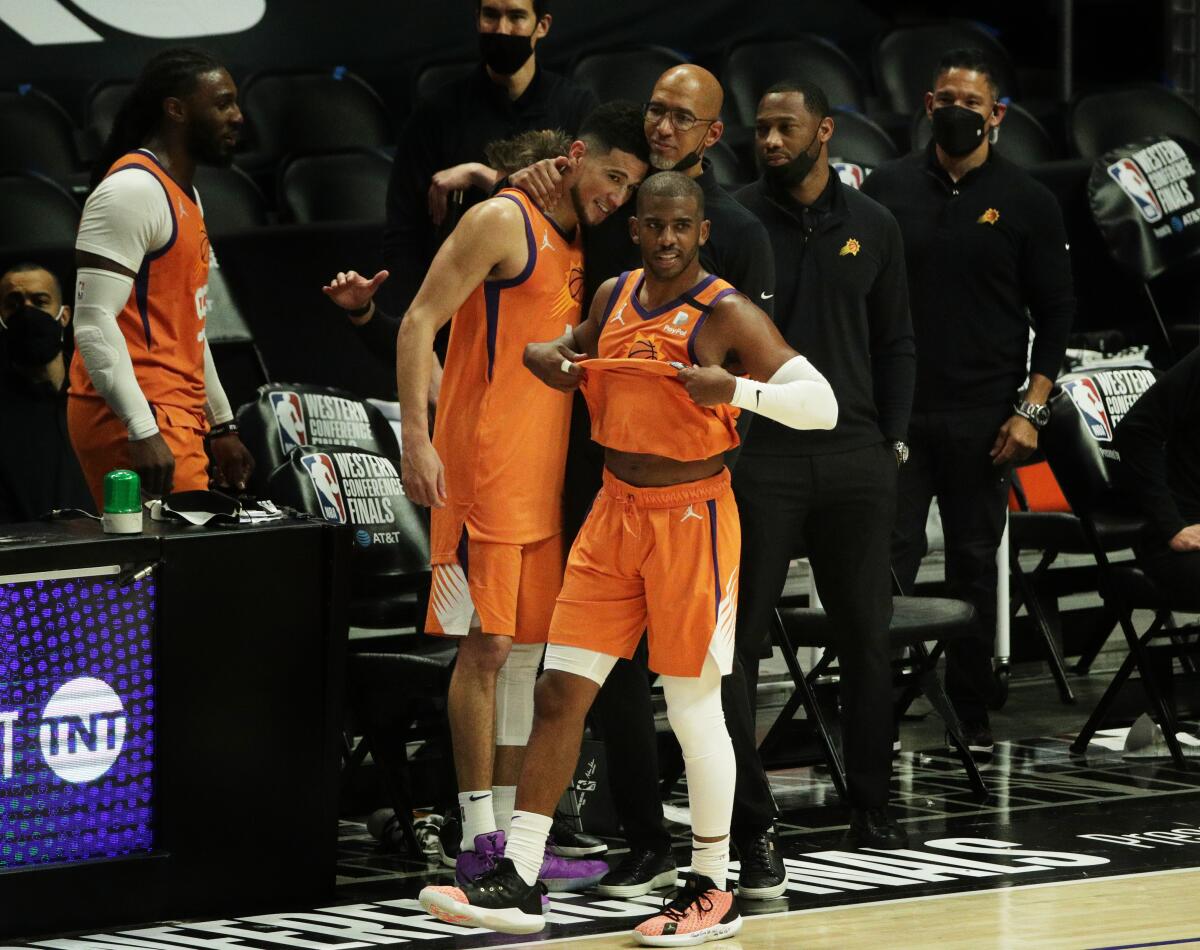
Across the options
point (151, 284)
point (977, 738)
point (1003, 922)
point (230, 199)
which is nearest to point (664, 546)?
point (1003, 922)

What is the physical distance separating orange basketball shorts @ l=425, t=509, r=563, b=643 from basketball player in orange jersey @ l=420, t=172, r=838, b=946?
27 centimetres

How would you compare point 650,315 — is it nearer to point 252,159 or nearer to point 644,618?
point 644,618

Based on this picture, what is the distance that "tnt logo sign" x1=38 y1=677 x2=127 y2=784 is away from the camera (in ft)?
14.8

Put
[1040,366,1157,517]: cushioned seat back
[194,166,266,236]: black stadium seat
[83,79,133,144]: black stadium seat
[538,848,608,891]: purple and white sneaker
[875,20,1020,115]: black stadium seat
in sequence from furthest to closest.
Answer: [875,20,1020,115]: black stadium seat, [83,79,133,144]: black stadium seat, [194,166,266,236]: black stadium seat, [1040,366,1157,517]: cushioned seat back, [538,848,608,891]: purple and white sneaker

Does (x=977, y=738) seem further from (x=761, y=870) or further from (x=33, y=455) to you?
(x=33, y=455)

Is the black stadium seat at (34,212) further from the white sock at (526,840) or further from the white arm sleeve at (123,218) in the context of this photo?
the white sock at (526,840)

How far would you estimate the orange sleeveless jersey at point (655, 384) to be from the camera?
14.9 ft

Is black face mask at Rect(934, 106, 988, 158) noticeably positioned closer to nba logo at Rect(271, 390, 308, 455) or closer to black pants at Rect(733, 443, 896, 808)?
black pants at Rect(733, 443, 896, 808)

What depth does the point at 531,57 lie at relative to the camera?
19.1ft

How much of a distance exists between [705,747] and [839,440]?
1060 millimetres

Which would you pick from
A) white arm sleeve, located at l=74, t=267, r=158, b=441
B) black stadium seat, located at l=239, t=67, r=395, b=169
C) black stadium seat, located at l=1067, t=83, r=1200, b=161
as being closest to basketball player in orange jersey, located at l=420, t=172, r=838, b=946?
white arm sleeve, located at l=74, t=267, r=158, b=441

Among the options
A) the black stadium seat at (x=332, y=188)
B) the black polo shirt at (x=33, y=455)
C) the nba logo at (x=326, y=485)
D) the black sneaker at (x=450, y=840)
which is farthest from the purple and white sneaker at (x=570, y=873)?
the black stadium seat at (x=332, y=188)

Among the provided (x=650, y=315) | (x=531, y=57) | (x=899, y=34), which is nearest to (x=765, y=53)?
(x=899, y=34)

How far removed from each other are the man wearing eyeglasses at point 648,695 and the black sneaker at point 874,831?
448 mm
